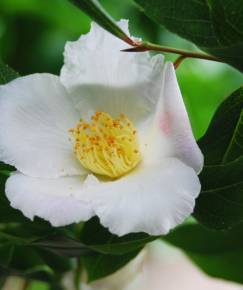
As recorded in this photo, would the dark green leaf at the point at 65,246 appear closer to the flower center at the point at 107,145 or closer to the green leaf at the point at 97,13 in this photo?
the flower center at the point at 107,145

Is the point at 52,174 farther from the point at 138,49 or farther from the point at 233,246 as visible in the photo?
the point at 233,246

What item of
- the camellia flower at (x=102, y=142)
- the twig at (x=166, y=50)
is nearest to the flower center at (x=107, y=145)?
the camellia flower at (x=102, y=142)

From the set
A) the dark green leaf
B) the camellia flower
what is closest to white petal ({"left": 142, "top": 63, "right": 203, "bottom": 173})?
the camellia flower

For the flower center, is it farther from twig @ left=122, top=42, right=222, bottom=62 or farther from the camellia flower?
twig @ left=122, top=42, right=222, bottom=62

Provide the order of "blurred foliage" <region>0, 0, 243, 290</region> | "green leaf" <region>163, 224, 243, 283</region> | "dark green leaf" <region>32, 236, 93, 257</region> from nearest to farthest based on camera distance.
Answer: "dark green leaf" <region>32, 236, 93, 257</region> → "green leaf" <region>163, 224, 243, 283</region> → "blurred foliage" <region>0, 0, 243, 290</region>

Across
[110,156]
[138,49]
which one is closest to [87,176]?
[110,156]

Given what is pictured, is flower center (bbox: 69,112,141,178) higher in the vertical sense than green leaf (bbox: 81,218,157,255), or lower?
higher

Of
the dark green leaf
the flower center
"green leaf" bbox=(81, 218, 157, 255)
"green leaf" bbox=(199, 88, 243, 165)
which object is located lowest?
the dark green leaf
